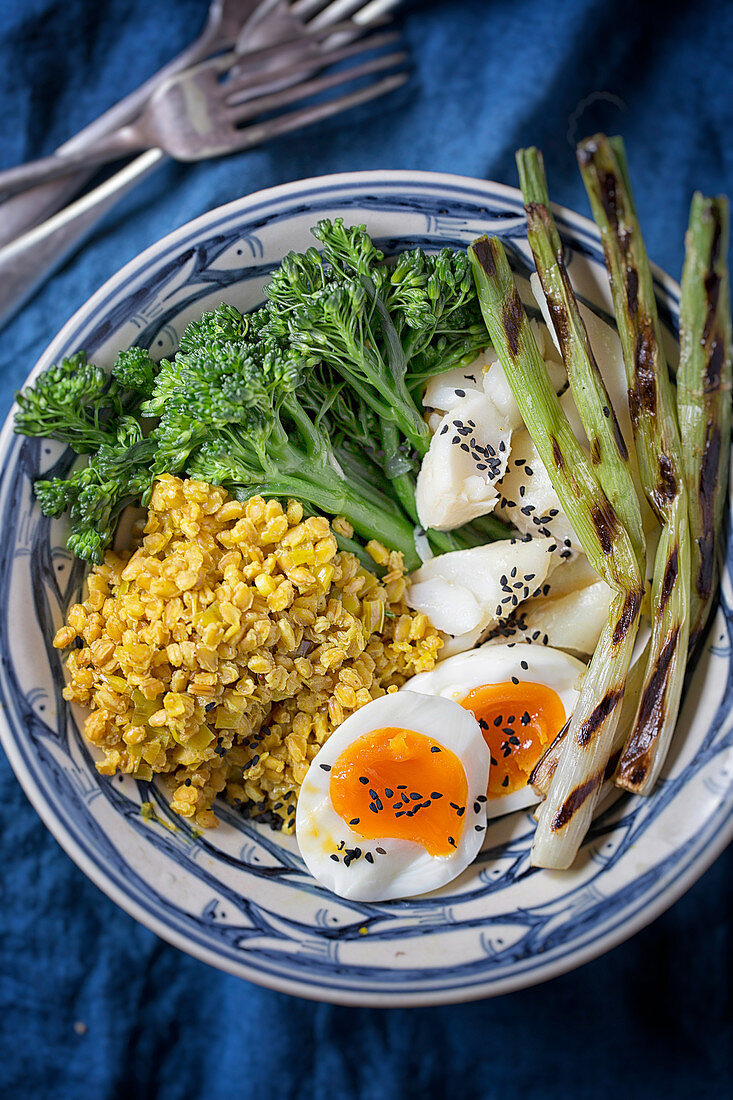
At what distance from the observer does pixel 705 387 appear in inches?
70.9

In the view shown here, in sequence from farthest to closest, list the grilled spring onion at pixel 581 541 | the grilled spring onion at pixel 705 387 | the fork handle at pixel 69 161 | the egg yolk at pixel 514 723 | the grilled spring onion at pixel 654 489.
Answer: the fork handle at pixel 69 161 → the egg yolk at pixel 514 723 → the grilled spring onion at pixel 581 541 → the grilled spring onion at pixel 654 489 → the grilled spring onion at pixel 705 387

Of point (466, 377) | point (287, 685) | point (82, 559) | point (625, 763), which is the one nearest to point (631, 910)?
point (625, 763)

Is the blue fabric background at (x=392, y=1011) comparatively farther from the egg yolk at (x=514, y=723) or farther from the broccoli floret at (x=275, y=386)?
the egg yolk at (x=514, y=723)

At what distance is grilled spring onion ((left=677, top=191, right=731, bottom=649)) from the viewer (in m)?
1.66

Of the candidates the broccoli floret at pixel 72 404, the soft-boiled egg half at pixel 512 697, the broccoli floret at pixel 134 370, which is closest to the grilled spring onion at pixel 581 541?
the soft-boiled egg half at pixel 512 697

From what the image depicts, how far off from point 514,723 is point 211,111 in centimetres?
208

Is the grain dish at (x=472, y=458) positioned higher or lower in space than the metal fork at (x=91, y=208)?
lower

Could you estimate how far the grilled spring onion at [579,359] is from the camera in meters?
1.86

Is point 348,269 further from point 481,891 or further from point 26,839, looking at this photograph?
point 26,839

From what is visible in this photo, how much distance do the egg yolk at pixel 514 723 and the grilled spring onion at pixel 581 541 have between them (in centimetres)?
12

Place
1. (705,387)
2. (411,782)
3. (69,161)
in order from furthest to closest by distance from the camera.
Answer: (69,161)
(411,782)
(705,387)

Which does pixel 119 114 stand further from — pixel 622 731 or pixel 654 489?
pixel 622 731

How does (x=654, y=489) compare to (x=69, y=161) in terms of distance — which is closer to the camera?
(x=654, y=489)

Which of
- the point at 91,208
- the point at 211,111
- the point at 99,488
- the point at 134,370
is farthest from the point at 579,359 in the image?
the point at 91,208
